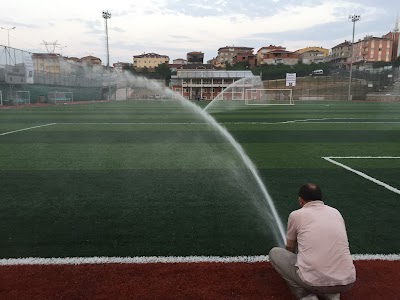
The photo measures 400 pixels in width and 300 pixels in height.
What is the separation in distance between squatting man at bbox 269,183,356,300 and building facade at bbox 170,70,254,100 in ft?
229

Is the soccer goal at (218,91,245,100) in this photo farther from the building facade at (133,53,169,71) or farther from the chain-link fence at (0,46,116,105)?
the building facade at (133,53,169,71)

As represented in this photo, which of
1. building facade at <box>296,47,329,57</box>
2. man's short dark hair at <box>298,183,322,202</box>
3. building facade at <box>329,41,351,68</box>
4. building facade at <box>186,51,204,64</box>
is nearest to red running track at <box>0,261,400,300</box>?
man's short dark hair at <box>298,183,322,202</box>

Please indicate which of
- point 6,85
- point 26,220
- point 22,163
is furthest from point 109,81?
point 26,220

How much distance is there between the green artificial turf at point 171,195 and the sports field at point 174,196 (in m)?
0.02

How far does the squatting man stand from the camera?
305 centimetres

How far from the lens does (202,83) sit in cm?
7950

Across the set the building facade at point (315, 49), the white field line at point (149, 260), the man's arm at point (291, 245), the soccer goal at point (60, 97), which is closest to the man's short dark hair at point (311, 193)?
the man's arm at point (291, 245)

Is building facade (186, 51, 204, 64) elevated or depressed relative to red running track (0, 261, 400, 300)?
elevated

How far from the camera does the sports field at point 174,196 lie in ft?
14.7

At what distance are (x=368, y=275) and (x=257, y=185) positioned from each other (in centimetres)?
352

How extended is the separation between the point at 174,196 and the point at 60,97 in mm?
48166

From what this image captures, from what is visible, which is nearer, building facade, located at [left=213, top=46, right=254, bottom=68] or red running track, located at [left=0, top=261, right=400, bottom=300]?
red running track, located at [left=0, top=261, right=400, bottom=300]

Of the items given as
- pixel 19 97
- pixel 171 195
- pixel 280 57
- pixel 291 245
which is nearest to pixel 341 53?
pixel 280 57

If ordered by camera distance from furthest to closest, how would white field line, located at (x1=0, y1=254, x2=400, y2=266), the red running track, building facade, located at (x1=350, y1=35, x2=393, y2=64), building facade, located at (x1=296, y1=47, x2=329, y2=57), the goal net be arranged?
building facade, located at (x1=296, y1=47, x2=329, y2=57), building facade, located at (x1=350, y1=35, x2=393, y2=64), the goal net, white field line, located at (x1=0, y1=254, x2=400, y2=266), the red running track
